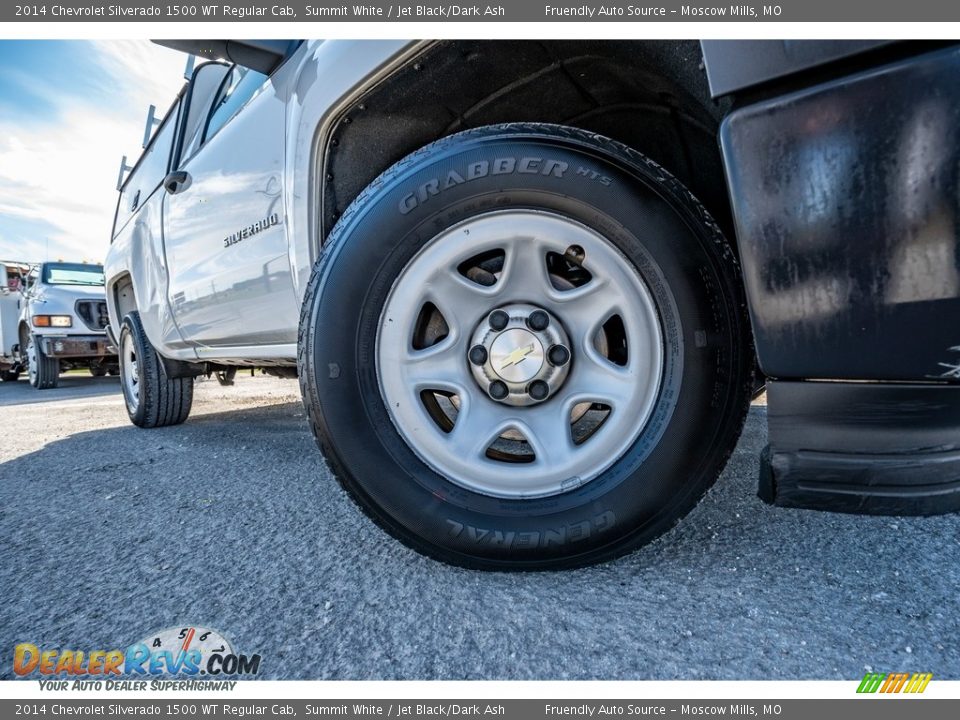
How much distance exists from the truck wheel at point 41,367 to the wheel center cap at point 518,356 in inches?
315

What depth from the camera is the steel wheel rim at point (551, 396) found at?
107 cm

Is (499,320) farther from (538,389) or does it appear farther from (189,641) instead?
(189,641)

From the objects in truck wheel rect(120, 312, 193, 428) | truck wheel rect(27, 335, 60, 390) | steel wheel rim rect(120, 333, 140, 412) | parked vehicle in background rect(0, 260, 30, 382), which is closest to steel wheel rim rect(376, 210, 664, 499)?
truck wheel rect(120, 312, 193, 428)

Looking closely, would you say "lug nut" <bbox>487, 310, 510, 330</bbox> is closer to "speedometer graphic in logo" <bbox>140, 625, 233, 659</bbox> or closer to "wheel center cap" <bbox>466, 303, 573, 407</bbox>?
"wheel center cap" <bbox>466, 303, 573, 407</bbox>

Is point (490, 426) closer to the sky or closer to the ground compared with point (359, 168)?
closer to the ground

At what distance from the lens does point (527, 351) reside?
1.10 metres

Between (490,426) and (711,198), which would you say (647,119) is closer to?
(711,198)

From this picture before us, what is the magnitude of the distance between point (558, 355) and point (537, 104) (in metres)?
0.74

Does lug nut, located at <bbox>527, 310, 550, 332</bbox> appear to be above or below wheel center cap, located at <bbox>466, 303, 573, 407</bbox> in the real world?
above

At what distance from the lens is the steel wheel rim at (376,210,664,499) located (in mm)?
1066

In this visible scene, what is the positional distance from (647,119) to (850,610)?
1282mm

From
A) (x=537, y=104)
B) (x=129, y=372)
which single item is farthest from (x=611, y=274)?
(x=129, y=372)
